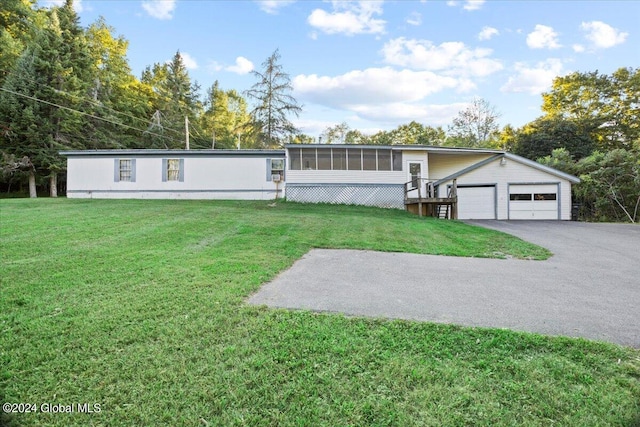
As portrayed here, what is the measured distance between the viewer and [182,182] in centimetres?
1678

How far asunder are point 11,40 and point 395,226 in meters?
28.6

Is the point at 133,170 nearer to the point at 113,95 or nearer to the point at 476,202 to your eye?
the point at 113,95

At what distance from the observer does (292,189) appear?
16219 mm

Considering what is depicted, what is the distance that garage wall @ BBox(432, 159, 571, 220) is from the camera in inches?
612

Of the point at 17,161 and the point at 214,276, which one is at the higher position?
the point at 17,161

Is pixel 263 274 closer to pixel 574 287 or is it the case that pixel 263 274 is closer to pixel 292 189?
pixel 574 287

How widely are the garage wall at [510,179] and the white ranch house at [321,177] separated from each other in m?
0.05

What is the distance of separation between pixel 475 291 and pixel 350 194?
12571 mm

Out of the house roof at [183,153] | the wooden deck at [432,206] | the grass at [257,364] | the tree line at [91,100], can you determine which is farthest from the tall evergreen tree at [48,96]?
the wooden deck at [432,206]

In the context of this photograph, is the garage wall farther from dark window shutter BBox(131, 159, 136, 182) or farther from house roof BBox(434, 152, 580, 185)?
dark window shutter BBox(131, 159, 136, 182)

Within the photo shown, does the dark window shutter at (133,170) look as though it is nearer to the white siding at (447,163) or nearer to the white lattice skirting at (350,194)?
the white lattice skirting at (350,194)

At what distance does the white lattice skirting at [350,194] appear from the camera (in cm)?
1623

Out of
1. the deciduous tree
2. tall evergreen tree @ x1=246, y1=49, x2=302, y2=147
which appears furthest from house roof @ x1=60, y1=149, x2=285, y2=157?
the deciduous tree

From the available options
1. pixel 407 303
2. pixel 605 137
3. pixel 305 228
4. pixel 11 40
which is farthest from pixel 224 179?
pixel 605 137
